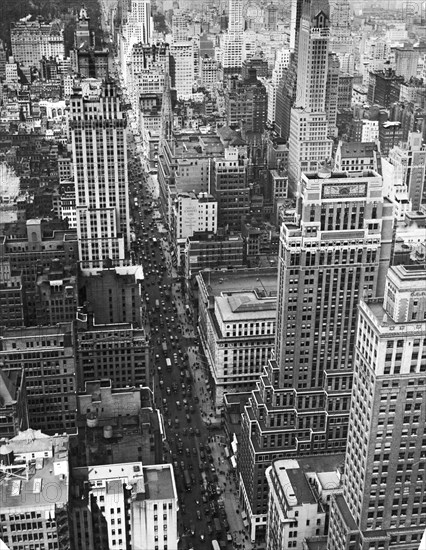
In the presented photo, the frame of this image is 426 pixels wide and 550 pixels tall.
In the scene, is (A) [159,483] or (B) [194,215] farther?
(B) [194,215]

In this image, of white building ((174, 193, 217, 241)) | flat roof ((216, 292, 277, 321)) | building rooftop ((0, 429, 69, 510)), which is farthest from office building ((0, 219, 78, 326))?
building rooftop ((0, 429, 69, 510))

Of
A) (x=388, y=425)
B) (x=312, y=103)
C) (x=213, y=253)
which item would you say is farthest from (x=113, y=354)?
(x=312, y=103)

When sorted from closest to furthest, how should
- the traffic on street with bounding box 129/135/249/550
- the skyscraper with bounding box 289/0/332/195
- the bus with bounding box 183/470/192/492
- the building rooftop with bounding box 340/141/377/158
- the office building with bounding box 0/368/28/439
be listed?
the office building with bounding box 0/368/28/439
the traffic on street with bounding box 129/135/249/550
the bus with bounding box 183/470/192/492
the building rooftop with bounding box 340/141/377/158
the skyscraper with bounding box 289/0/332/195

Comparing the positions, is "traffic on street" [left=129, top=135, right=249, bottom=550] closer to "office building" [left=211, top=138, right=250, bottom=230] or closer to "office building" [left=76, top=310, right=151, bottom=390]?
"office building" [left=76, top=310, right=151, bottom=390]

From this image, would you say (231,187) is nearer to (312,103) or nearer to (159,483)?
(312,103)

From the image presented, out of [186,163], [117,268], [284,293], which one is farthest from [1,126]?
[284,293]

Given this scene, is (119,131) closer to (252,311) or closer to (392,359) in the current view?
(252,311)
